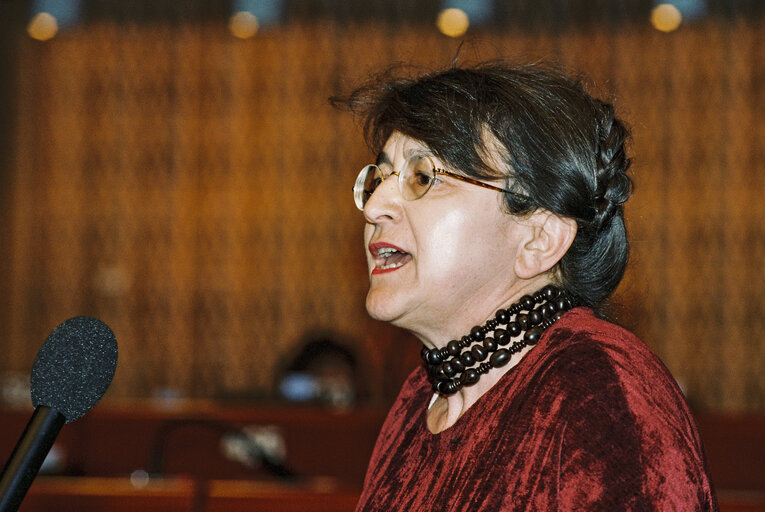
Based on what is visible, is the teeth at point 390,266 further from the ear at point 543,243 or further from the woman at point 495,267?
the ear at point 543,243

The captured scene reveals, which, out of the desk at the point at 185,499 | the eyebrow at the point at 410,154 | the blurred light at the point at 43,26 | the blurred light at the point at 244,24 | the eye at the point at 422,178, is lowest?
the desk at the point at 185,499

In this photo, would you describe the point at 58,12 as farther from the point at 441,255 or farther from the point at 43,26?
the point at 441,255

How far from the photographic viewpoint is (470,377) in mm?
1337

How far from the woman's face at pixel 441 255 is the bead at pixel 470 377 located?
72 mm

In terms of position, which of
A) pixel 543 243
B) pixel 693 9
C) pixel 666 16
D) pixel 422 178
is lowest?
pixel 543 243

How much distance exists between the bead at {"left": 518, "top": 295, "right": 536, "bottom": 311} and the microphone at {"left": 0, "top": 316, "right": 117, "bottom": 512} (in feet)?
1.90

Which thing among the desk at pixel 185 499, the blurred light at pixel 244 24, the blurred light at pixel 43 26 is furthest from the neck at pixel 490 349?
the blurred light at pixel 43 26

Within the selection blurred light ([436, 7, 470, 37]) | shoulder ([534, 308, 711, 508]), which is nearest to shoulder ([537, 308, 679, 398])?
shoulder ([534, 308, 711, 508])

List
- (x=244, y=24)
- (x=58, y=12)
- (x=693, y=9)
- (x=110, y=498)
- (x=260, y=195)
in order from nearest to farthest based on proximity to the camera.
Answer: (x=110, y=498)
(x=244, y=24)
(x=693, y=9)
(x=260, y=195)
(x=58, y=12)

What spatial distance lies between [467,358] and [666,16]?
508 centimetres

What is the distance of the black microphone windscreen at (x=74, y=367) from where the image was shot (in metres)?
0.98

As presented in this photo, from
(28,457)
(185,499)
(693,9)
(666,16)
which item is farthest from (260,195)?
(28,457)

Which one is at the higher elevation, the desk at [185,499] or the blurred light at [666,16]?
the blurred light at [666,16]

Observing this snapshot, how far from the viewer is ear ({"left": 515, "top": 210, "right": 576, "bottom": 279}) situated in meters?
1.36
